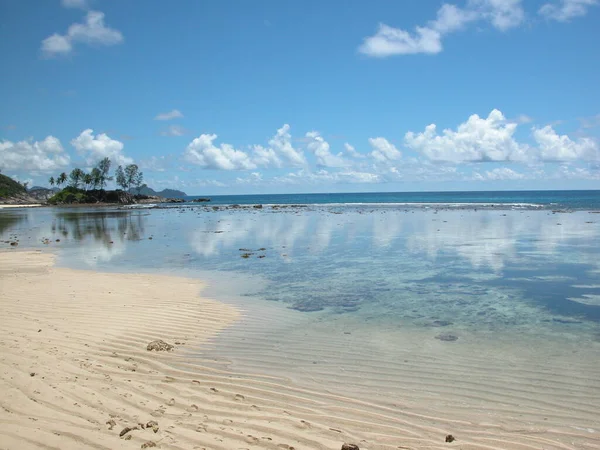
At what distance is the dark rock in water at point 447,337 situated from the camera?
9219mm

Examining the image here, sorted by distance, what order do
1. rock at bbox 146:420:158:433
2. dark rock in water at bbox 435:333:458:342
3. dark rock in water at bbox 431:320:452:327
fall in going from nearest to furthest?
1. rock at bbox 146:420:158:433
2. dark rock in water at bbox 435:333:458:342
3. dark rock in water at bbox 431:320:452:327

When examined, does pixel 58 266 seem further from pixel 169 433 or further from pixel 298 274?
pixel 169 433

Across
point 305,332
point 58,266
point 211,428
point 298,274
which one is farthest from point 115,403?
point 58,266

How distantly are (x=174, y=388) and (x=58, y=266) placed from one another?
15.6 metres

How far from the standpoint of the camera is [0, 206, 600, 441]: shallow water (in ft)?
22.0

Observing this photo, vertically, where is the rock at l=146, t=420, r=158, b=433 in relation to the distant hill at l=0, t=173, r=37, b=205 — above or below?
below

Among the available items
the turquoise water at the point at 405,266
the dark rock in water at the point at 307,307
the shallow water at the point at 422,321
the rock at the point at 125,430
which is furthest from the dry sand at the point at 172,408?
the turquoise water at the point at 405,266

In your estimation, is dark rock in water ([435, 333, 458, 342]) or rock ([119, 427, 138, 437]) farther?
dark rock in water ([435, 333, 458, 342])

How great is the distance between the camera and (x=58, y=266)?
64.1 feet

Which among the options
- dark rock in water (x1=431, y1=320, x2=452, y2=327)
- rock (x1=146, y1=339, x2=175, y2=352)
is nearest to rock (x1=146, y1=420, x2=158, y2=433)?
rock (x1=146, y1=339, x2=175, y2=352)

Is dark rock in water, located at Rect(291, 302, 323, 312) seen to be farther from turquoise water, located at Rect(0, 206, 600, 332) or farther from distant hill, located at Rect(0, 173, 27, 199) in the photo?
distant hill, located at Rect(0, 173, 27, 199)

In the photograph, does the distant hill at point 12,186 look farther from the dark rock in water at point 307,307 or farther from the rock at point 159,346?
the rock at point 159,346

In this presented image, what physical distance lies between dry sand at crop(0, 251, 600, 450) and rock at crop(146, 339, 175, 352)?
15cm

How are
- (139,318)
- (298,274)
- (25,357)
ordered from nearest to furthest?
1. (25,357)
2. (139,318)
3. (298,274)
